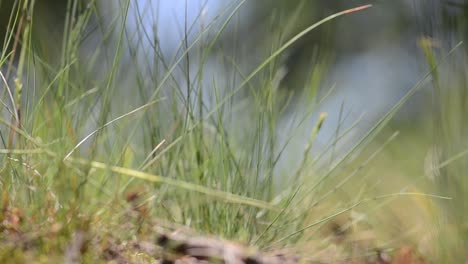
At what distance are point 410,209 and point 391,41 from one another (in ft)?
12.4

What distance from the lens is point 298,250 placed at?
870 mm

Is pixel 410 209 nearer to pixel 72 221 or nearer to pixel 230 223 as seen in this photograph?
pixel 230 223

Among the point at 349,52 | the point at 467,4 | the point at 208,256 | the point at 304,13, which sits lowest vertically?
the point at 349,52

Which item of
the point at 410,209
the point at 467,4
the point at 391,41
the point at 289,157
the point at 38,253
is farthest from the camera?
the point at 391,41

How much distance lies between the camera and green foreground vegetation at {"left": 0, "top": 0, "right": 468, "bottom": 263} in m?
0.69

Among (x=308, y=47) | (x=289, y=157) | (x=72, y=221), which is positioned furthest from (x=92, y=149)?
(x=308, y=47)

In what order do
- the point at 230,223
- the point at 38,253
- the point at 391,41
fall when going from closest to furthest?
the point at 38,253, the point at 230,223, the point at 391,41

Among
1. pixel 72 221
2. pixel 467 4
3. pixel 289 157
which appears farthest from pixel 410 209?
pixel 72 221

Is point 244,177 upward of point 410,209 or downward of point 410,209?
upward

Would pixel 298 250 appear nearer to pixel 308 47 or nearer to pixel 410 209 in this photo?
pixel 410 209

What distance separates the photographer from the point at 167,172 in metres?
0.91

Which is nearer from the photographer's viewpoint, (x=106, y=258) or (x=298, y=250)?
(x=106, y=258)

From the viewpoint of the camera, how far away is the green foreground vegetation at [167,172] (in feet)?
2.25

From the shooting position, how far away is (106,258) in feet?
2.30
